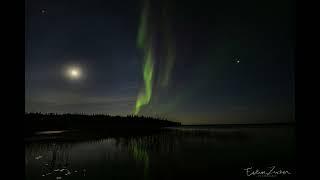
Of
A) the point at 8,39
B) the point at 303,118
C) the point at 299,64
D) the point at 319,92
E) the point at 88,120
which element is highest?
the point at 8,39

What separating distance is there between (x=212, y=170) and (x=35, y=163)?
44.2 ft

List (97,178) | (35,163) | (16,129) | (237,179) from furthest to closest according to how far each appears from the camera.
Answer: (35,163)
(97,178)
(237,179)
(16,129)

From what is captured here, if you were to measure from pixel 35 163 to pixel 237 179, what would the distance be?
1483cm

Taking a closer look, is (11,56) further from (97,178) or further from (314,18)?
(97,178)

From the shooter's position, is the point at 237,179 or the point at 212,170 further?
the point at 212,170

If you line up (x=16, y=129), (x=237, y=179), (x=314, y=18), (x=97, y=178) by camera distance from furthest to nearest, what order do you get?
(x=97, y=178) → (x=237, y=179) → (x=314, y=18) → (x=16, y=129)

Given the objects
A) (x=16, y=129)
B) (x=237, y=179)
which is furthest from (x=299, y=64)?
(x=237, y=179)

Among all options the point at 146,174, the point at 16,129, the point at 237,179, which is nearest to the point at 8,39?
the point at 16,129

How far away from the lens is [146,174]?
1702 centimetres

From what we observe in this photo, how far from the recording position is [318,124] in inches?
64.4

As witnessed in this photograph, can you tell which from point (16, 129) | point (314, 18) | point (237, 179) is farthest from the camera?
point (237, 179)

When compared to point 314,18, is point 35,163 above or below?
below

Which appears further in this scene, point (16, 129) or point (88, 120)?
point (88, 120)

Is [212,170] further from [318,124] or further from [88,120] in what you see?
[88,120]
